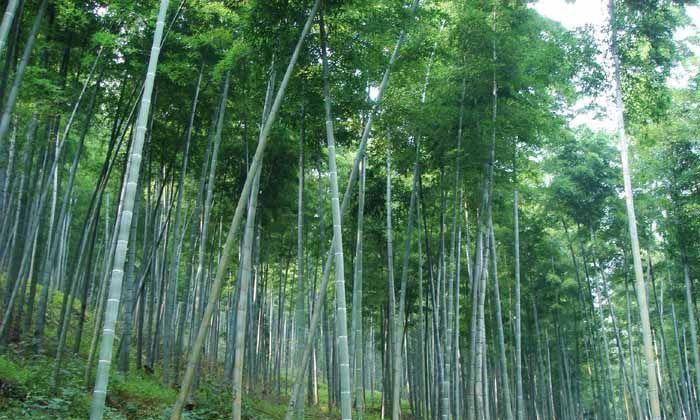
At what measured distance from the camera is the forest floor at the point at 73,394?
4.96 meters

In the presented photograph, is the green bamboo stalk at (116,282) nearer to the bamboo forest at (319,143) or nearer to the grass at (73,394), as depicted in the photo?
the bamboo forest at (319,143)

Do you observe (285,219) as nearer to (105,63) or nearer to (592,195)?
(105,63)

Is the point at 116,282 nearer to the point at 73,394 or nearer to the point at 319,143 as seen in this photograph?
the point at 73,394

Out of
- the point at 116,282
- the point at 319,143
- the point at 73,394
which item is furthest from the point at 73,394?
the point at 319,143

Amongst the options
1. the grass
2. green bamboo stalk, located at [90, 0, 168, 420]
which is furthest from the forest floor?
green bamboo stalk, located at [90, 0, 168, 420]

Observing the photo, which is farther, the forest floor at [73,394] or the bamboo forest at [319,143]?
the bamboo forest at [319,143]

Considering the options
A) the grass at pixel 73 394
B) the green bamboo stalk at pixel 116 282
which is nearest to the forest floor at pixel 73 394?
the grass at pixel 73 394

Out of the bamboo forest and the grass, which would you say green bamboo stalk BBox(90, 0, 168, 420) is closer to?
the bamboo forest

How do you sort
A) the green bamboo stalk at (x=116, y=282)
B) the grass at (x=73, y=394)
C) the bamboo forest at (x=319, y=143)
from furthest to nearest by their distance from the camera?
the bamboo forest at (x=319, y=143) < the grass at (x=73, y=394) < the green bamboo stalk at (x=116, y=282)

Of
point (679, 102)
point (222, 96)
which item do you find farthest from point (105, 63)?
point (679, 102)

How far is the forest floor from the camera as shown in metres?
4.96

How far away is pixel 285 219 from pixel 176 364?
3.86m

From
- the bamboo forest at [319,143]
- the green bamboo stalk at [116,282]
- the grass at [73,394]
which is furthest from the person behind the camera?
the bamboo forest at [319,143]

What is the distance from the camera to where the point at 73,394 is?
5.31 metres
